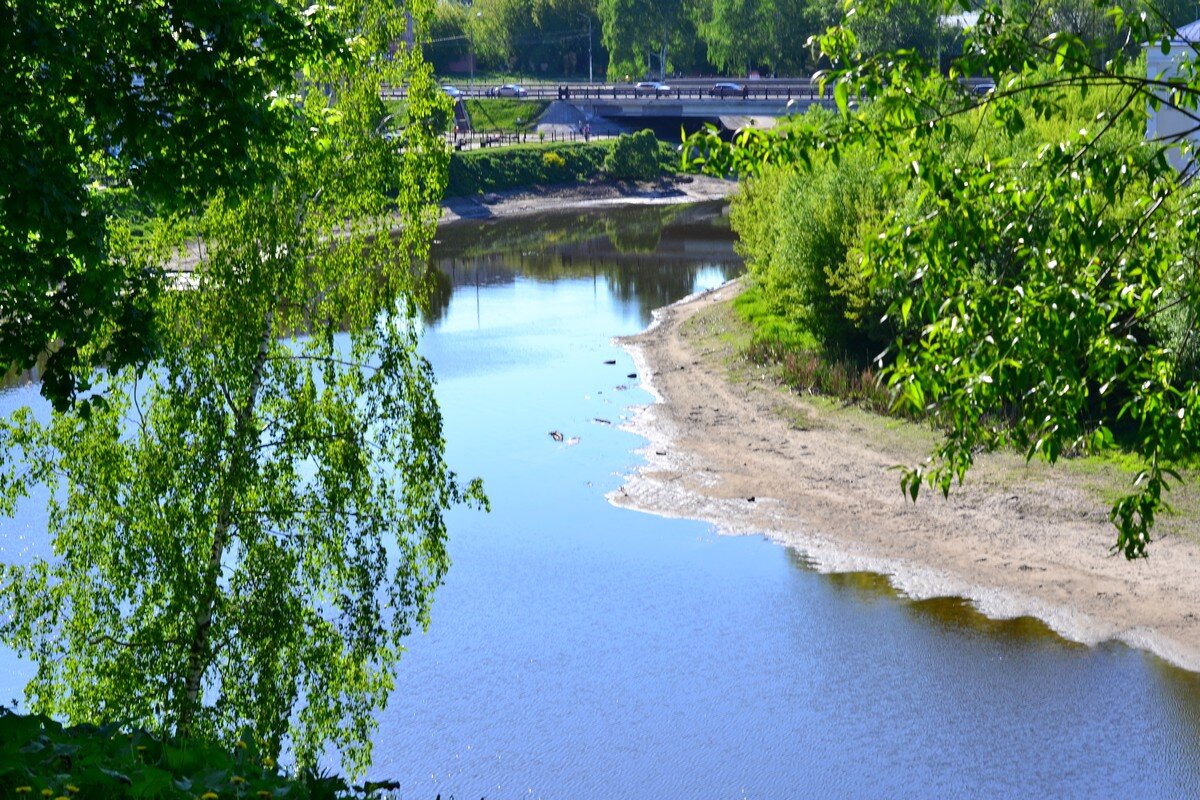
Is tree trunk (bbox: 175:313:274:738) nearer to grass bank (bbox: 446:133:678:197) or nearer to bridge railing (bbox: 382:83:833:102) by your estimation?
grass bank (bbox: 446:133:678:197)

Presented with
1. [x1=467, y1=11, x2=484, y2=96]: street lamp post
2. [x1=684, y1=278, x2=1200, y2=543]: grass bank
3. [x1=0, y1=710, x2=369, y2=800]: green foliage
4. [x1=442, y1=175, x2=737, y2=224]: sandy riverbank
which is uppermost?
[x1=467, y1=11, x2=484, y2=96]: street lamp post

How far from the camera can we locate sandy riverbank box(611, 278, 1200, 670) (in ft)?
84.1

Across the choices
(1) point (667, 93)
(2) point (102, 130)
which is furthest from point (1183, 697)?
(1) point (667, 93)

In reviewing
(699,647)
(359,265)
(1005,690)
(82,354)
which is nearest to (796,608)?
(699,647)

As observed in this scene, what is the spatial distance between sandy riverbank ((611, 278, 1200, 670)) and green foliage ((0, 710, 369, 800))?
54.0 ft

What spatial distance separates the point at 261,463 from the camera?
15.5 meters

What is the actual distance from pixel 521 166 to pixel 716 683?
243 ft

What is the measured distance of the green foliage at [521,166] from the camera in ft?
291

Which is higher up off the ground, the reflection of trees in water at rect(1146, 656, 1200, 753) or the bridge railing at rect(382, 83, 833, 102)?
the bridge railing at rect(382, 83, 833, 102)

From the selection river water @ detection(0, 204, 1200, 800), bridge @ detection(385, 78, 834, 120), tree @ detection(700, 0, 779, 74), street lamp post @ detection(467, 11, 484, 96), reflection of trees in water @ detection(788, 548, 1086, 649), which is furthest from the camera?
street lamp post @ detection(467, 11, 484, 96)

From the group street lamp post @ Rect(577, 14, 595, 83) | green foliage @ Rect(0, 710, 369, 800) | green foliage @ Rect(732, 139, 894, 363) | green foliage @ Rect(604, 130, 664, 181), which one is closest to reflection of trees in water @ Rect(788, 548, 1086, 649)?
green foliage @ Rect(732, 139, 894, 363)

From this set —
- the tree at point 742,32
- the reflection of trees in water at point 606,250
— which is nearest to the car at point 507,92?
the tree at point 742,32

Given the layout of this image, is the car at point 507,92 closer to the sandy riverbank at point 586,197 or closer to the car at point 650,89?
the car at point 650,89

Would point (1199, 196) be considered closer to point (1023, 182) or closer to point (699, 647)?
point (1023, 182)
